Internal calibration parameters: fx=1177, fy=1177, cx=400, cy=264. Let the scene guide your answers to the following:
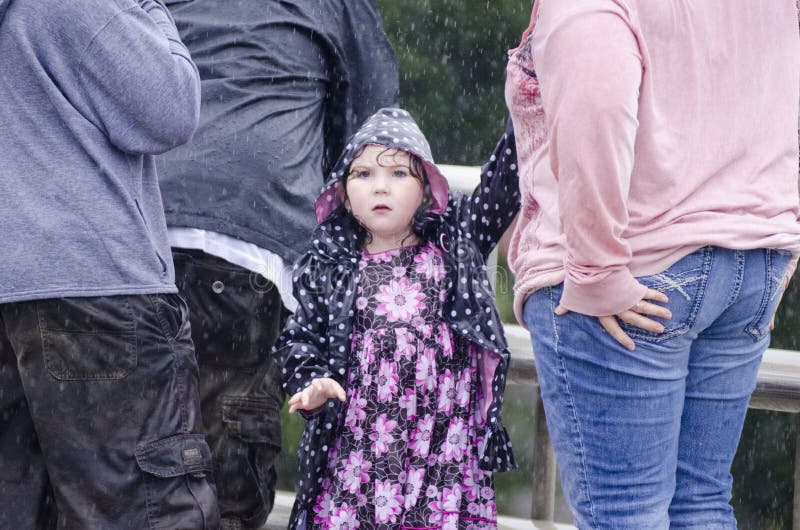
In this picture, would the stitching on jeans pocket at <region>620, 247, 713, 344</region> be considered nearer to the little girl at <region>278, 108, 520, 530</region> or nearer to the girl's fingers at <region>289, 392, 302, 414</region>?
the little girl at <region>278, 108, 520, 530</region>

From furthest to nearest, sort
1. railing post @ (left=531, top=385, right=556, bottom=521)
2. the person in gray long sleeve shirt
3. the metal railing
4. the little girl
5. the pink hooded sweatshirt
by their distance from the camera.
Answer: railing post @ (left=531, top=385, right=556, bottom=521) → the metal railing → the little girl → the person in gray long sleeve shirt → the pink hooded sweatshirt

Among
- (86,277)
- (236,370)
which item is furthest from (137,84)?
(236,370)

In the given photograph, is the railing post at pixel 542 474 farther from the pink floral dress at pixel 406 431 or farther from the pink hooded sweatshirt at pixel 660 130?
the pink hooded sweatshirt at pixel 660 130

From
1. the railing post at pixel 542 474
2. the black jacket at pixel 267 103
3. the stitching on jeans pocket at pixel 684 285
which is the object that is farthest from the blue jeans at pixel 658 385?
the railing post at pixel 542 474

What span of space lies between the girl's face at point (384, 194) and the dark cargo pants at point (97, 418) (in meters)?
0.63

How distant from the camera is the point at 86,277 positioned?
246cm

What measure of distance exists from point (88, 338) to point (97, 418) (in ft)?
0.55

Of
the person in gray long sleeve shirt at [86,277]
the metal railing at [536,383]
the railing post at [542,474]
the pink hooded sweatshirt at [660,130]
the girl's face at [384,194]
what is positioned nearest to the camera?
the pink hooded sweatshirt at [660,130]

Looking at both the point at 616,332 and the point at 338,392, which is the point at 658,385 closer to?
the point at 616,332

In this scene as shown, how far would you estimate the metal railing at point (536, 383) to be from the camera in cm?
352

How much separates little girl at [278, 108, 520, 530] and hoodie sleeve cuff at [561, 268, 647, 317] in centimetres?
79

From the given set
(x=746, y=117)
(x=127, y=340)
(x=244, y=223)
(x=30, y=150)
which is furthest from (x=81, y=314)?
(x=746, y=117)

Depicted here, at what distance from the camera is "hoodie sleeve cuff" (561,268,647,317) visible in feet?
6.72

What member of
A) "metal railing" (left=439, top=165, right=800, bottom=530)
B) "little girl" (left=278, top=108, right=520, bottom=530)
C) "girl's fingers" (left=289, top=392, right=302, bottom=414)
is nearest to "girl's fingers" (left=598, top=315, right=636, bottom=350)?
"little girl" (left=278, top=108, right=520, bottom=530)
